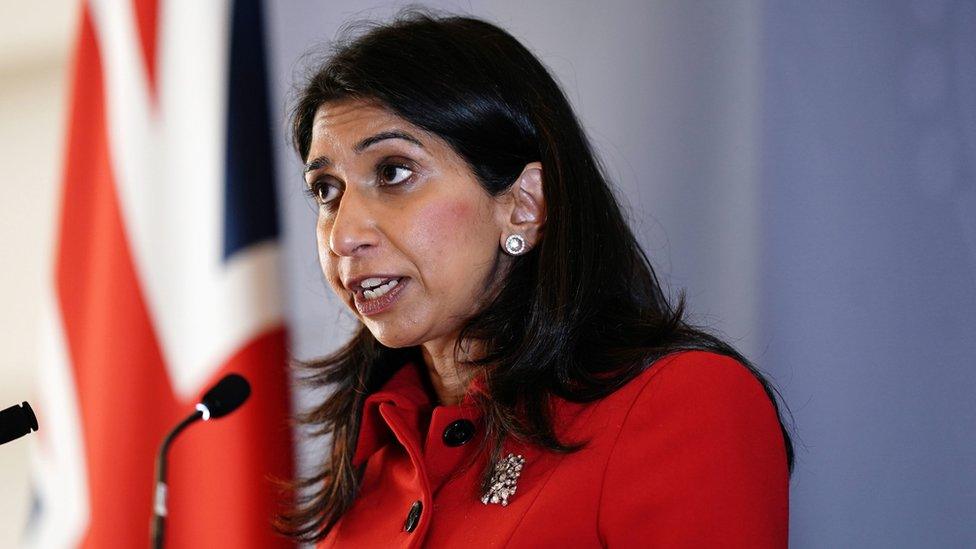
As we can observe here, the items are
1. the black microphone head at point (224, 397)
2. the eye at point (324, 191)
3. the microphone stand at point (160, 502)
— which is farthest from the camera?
the eye at point (324, 191)

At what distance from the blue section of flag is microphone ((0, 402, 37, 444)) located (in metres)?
1.08

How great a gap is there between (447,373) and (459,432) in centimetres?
15

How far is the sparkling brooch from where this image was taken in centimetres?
123

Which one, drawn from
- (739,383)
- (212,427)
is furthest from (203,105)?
(739,383)

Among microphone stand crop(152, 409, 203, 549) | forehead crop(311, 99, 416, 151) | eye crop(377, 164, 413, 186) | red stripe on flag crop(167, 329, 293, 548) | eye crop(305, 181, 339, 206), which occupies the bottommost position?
red stripe on flag crop(167, 329, 293, 548)

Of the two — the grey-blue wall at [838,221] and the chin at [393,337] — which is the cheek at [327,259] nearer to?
the chin at [393,337]

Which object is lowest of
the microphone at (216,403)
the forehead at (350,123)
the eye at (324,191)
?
the microphone at (216,403)

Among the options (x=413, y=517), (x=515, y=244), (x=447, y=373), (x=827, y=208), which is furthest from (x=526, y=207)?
(x=827, y=208)

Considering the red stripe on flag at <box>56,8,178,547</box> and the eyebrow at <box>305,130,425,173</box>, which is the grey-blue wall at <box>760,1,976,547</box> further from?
the red stripe on flag at <box>56,8,178,547</box>

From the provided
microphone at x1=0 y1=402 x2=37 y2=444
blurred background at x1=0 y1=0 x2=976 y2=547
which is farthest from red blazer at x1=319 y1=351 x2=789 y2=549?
blurred background at x1=0 y1=0 x2=976 y2=547

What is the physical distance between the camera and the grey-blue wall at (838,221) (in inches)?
70.6

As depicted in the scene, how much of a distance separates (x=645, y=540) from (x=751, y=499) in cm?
12

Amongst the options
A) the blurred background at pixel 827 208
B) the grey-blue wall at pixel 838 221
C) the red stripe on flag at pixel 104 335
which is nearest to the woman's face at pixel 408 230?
the blurred background at pixel 827 208

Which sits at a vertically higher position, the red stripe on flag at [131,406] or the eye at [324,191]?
the eye at [324,191]
